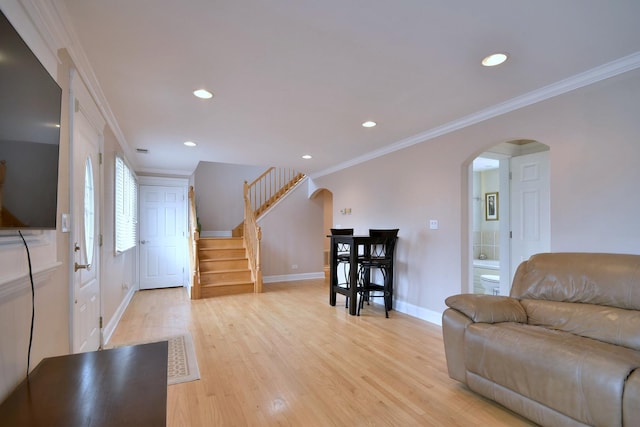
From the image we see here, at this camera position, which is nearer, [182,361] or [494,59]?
[494,59]

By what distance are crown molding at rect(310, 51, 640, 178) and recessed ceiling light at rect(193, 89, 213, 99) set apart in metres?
2.59

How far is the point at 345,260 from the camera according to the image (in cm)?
475

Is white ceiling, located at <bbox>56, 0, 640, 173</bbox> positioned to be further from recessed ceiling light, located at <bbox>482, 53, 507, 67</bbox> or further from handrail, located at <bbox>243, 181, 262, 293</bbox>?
handrail, located at <bbox>243, 181, 262, 293</bbox>

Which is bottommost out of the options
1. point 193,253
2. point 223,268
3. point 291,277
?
point 291,277

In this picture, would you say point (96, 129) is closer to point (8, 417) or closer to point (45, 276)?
point (45, 276)

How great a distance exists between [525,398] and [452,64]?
7.52 ft

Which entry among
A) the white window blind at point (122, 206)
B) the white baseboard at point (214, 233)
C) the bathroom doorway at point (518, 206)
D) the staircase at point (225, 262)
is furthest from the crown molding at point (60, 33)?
the white baseboard at point (214, 233)

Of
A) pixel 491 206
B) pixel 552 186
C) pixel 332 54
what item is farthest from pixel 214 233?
pixel 552 186

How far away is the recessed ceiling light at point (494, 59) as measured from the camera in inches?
Answer: 85.4

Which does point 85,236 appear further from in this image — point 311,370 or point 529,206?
point 529,206

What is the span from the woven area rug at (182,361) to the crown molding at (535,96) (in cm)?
360

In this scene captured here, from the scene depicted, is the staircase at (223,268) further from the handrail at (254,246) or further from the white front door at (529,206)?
Answer: the white front door at (529,206)

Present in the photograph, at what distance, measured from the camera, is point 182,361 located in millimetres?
2768

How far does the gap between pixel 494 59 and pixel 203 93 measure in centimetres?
236
